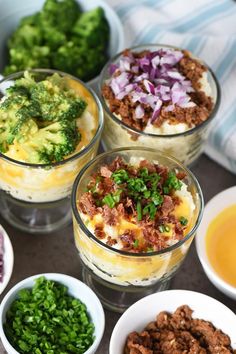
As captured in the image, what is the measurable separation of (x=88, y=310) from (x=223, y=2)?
5.33 ft

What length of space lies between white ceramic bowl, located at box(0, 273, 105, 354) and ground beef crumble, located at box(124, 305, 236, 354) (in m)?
0.10

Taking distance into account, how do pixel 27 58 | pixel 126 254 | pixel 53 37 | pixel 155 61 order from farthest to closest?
pixel 53 37 → pixel 27 58 → pixel 155 61 → pixel 126 254

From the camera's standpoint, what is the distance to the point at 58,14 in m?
2.81

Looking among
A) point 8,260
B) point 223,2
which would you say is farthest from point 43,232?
point 223,2

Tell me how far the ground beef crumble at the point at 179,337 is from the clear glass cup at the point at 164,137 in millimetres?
553

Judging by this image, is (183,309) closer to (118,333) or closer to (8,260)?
(118,333)

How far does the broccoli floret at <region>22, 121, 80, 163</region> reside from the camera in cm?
211

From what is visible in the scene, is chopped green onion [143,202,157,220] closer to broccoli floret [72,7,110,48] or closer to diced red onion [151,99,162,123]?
diced red onion [151,99,162,123]

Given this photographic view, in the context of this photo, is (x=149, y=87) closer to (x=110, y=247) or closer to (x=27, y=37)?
(x=110, y=247)

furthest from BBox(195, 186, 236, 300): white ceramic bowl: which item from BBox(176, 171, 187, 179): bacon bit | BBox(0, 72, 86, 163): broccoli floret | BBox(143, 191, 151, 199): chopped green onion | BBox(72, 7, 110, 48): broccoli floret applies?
BBox(72, 7, 110, 48): broccoli floret

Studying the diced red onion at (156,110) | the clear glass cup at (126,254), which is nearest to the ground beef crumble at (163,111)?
the diced red onion at (156,110)

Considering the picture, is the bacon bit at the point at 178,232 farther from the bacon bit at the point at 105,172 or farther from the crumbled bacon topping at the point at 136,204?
the bacon bit at the point at 105,172

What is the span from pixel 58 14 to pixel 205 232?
1149 mm

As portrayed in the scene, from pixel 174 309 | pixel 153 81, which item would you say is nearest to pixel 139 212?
pixel 174 309
